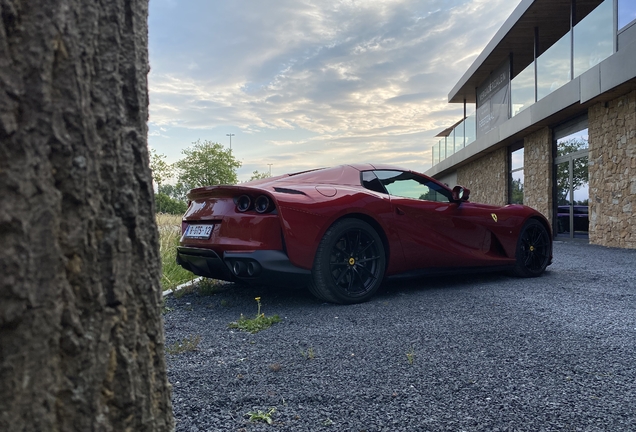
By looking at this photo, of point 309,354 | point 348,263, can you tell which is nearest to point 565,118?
point 348,263

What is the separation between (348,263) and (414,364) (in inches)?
64.4

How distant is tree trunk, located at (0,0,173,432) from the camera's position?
800 mm

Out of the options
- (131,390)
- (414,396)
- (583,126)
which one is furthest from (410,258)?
(583,126)

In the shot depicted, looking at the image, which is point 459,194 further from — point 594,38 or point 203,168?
point 203,168

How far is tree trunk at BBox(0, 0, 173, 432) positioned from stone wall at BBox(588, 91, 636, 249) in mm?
10615

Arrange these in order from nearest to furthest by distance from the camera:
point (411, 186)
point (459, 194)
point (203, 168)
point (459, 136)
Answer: point (411, 186), point (459, 194), point (459, 136), point (203, 168)

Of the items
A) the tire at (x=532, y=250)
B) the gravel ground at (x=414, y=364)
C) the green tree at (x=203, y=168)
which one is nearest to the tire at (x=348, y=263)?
the gravel ground at (x=414, y=364)

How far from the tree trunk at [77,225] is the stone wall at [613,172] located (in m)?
10.6

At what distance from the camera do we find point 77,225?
2.90 ft

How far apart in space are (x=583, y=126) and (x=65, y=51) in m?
12.7

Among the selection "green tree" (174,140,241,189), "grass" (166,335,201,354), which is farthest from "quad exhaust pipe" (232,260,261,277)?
"green tree" (174,140,241,189)

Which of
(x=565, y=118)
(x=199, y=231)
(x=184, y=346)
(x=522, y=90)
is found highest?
(x=522, y=90)

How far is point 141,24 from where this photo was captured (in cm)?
107

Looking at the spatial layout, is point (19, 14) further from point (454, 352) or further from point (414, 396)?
point (454, 352)
